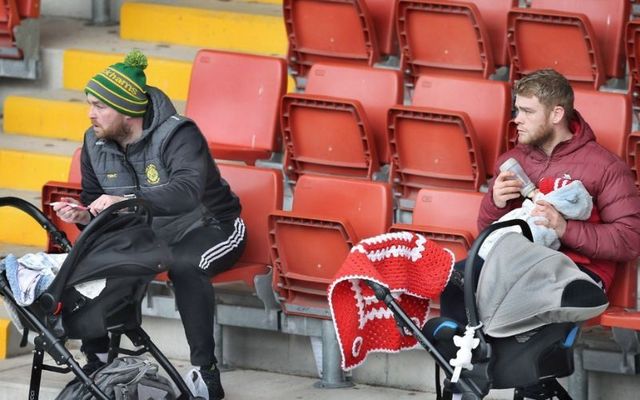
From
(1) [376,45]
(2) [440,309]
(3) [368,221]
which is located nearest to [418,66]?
(1) [376,45]

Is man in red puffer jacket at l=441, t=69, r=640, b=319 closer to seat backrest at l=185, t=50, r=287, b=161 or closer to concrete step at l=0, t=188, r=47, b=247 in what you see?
seat backrest at l=185, t=50, r=287, b=161

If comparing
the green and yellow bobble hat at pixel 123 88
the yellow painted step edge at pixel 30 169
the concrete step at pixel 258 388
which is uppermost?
the green and yellow bobble hat at pixel 123 88

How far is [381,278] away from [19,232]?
265 centimetres

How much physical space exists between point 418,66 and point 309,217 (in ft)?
5.22

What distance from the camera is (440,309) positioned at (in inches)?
207

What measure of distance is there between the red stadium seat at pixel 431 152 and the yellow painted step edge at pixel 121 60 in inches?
64.1

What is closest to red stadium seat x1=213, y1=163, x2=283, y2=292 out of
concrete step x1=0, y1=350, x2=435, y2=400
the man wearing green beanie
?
the man wearing green beanie

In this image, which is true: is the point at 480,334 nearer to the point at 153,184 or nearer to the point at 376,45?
the point at 153,184

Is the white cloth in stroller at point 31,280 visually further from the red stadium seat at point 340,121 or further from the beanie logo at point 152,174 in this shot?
the red stadium seat at point 340,121

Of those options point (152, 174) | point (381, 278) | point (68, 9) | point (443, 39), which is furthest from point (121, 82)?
point (68, 9)

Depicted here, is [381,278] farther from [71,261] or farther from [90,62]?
[90,62]

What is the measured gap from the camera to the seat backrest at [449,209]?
567 centimetres

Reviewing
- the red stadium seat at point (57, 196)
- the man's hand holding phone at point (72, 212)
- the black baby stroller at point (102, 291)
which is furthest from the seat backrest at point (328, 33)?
the black baby stroller at point (102, 291)

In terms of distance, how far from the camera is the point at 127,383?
519cm
